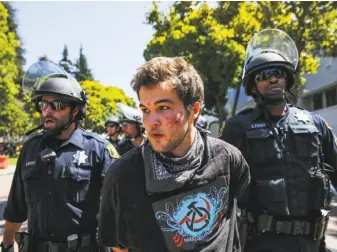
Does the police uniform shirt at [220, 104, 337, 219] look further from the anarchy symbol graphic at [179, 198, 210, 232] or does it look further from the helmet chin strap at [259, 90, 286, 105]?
the anarchy symbol graphic at [179, 198, 210, 232]

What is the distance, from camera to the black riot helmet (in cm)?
276

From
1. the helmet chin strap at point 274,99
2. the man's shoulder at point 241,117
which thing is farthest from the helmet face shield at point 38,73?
the helmet chin strap at point 274,99

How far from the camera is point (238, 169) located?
6.23 feet

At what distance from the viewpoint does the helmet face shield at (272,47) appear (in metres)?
2.93

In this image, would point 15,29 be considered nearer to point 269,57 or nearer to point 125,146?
point 125,146

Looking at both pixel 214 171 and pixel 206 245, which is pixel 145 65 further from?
pixel 206 245

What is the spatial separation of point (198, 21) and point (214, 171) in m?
14.9

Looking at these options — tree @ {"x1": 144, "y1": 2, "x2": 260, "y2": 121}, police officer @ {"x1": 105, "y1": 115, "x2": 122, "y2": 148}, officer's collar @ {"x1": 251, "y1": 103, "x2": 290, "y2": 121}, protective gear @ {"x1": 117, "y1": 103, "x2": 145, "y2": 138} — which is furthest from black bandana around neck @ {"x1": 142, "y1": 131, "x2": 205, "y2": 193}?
tree @ {"x1": 144, "y1": 2, "x2": 260, "y2": 121}

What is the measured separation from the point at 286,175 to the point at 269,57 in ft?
3.05

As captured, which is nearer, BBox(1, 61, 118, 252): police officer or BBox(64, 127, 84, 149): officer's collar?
BBox(1, 61, 118, 252): police officer

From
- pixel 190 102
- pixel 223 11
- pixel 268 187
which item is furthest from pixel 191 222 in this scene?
pixel 223 11

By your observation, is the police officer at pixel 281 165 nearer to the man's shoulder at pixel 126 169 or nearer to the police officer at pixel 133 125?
the man's shoulder at pixel 126 169

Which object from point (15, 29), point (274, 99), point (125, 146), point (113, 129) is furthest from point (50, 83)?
point (15, 29)

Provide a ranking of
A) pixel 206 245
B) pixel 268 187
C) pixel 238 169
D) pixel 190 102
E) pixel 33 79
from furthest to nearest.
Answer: pixel 33 79 < pixel 268 187 < pixel 238 169 < pixel 190 102 < pixel 206 245
